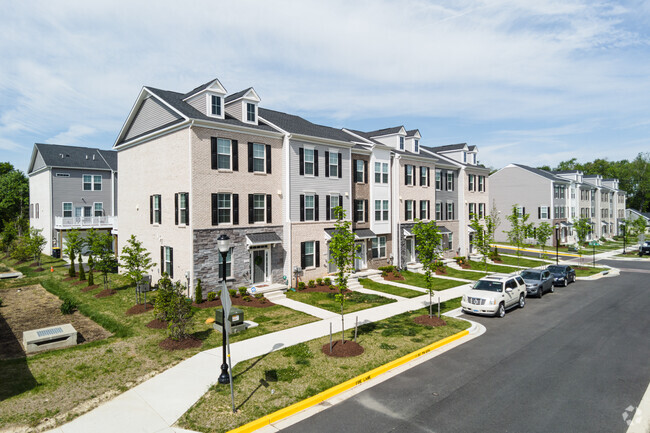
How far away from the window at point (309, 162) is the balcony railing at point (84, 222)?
23026mm

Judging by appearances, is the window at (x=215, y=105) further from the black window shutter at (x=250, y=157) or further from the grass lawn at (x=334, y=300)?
the grass lawn at (x=334, y=300)

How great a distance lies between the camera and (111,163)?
152 ft

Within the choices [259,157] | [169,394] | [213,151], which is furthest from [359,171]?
[169,394]

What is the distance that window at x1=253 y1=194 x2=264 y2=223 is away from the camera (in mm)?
24266

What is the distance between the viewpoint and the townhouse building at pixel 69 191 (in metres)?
40.7

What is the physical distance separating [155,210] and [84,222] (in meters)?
19.9

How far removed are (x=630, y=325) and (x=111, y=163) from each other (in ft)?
165

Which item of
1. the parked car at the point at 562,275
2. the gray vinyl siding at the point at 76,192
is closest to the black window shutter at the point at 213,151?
the parked car at the point at 562,275

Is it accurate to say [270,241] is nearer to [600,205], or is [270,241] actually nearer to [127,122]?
[127,122]

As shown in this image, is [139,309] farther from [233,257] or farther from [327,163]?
[327,163]

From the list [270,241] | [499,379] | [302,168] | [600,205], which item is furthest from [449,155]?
[600,205]

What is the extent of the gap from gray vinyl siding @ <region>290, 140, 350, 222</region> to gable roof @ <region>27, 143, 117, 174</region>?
98.4ft

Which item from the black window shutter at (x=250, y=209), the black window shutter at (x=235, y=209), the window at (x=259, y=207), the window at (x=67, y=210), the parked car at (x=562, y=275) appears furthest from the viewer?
the window at (x=67, y=210)

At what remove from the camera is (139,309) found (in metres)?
19.5
